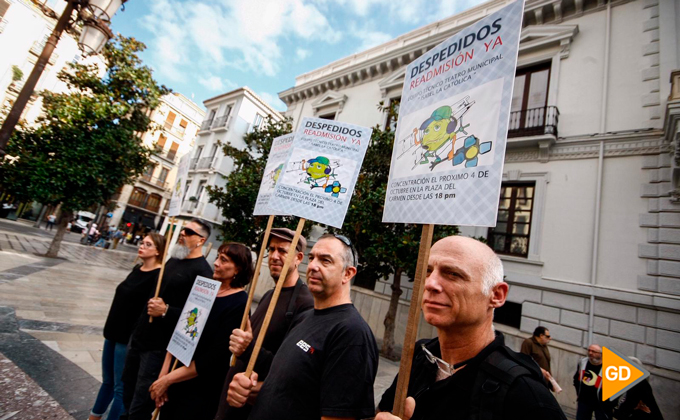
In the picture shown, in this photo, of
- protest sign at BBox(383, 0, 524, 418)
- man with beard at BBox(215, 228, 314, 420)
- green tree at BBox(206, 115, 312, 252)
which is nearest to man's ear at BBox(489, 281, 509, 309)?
protest sign at BBox(383, 0, 524, 418)

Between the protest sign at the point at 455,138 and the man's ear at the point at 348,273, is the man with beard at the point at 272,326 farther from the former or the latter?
the protest sign at the point at 455,138

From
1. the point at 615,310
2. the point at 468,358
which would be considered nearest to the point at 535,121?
the point at 615,310

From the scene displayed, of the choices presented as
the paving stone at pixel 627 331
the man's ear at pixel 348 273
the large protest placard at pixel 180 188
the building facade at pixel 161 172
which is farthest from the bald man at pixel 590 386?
the building facade at pixel 161 172

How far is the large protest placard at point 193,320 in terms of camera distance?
2.49 m

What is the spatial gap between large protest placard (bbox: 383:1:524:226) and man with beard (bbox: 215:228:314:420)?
43.5 inches

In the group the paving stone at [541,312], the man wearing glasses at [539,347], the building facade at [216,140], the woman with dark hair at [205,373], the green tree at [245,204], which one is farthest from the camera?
the building facade at [216,140]

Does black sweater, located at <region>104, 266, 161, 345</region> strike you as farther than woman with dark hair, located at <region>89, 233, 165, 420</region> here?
Yes

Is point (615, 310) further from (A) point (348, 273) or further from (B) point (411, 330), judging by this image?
(B) point (411, 330)

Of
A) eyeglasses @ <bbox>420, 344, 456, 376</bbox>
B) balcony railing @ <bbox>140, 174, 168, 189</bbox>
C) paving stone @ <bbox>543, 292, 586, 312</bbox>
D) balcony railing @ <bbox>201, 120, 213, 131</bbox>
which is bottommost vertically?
eyeglasses @ <bbox>420, 344, 456, 376</bbox>

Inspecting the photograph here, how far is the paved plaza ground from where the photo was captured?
2604mm

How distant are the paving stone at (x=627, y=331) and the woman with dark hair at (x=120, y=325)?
10.0 meters

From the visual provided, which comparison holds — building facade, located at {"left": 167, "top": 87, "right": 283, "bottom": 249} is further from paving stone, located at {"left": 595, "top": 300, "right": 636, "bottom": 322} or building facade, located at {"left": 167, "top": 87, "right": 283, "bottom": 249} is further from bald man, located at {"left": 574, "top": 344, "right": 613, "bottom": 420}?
bald man, located at {"left": 574, "top": 344, "right": 613, "bottom": 420}

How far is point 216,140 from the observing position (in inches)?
992

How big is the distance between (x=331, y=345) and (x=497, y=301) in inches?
34.8
